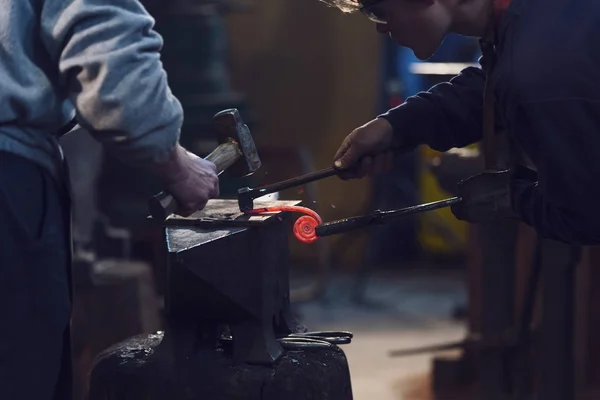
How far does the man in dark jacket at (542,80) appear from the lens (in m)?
1.69

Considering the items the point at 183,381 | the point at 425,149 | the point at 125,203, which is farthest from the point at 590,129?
the point at 425,149

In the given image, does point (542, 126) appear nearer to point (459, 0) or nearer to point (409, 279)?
point (459, 0)

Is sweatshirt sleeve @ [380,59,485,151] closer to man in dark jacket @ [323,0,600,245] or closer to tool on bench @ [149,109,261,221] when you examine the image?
man in dark jacket @ [323,0,600,245]

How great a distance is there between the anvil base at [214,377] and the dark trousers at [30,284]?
213 millimetres

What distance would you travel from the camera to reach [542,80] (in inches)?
66.3

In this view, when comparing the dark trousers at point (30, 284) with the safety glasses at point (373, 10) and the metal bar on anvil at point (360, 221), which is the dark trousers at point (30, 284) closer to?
the metal bar on anvil at point (360, 221)

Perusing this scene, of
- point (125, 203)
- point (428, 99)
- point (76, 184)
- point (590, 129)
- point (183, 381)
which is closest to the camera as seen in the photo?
point (590, 129)

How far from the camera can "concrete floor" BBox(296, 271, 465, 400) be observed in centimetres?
423

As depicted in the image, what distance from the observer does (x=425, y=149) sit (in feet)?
20.5

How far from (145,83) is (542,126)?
74 cm

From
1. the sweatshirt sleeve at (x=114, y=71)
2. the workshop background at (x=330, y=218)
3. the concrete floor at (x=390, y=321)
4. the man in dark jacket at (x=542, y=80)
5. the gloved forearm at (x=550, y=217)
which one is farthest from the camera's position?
the concrete floor at (x=390, y=321)

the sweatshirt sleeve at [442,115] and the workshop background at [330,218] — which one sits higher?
the sweatshirt sleeve at [442,115]

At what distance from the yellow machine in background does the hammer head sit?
4191mm

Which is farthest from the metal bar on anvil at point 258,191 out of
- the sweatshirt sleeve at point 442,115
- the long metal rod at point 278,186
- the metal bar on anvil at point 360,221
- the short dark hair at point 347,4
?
the short dark hair at point 347,4
